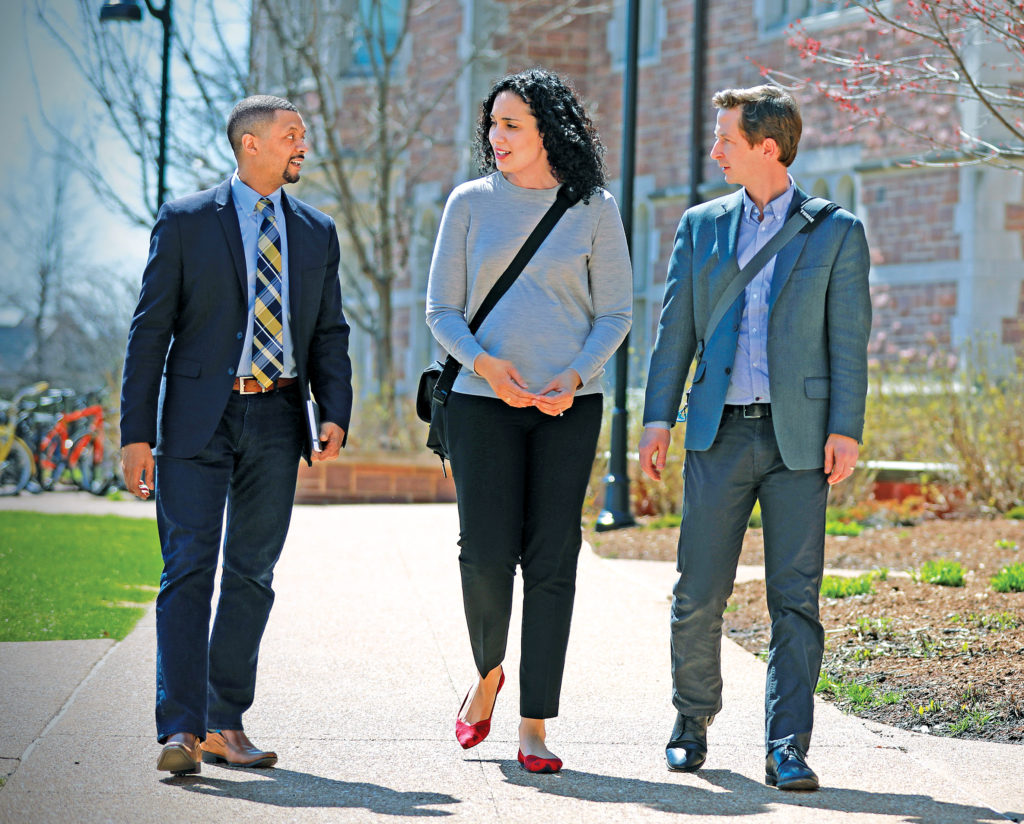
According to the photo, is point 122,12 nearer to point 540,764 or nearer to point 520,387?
point 520,387

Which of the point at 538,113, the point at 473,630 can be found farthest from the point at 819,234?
the point at 473,630

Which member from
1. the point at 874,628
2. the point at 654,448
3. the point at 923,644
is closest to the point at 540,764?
the point at 654,448

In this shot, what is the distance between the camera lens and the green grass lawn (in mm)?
6535

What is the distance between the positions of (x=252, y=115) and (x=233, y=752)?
191 cm

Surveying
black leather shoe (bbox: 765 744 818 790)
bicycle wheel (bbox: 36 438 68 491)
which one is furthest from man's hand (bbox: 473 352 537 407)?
bicycle wheel (bbox: 36 438 68 491)

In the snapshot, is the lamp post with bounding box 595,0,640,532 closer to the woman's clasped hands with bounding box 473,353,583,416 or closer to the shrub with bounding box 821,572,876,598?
the shrub with bounding box 821,572,876,598

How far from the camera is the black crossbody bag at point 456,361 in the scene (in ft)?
13.6

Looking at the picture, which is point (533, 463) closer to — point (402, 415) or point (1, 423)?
point (402, 415)

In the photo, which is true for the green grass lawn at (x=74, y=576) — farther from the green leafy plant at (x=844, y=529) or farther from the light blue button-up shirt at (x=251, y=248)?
the green leafy plant at (x=844, y=529)

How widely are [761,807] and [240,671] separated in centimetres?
158

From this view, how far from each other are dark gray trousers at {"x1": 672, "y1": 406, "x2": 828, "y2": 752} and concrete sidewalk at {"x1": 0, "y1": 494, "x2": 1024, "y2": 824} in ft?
0.85

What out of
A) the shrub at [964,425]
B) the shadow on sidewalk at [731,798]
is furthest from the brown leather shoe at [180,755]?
the shrub at [964,425]

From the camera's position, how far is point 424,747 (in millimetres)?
4398

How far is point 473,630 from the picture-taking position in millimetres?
4254
